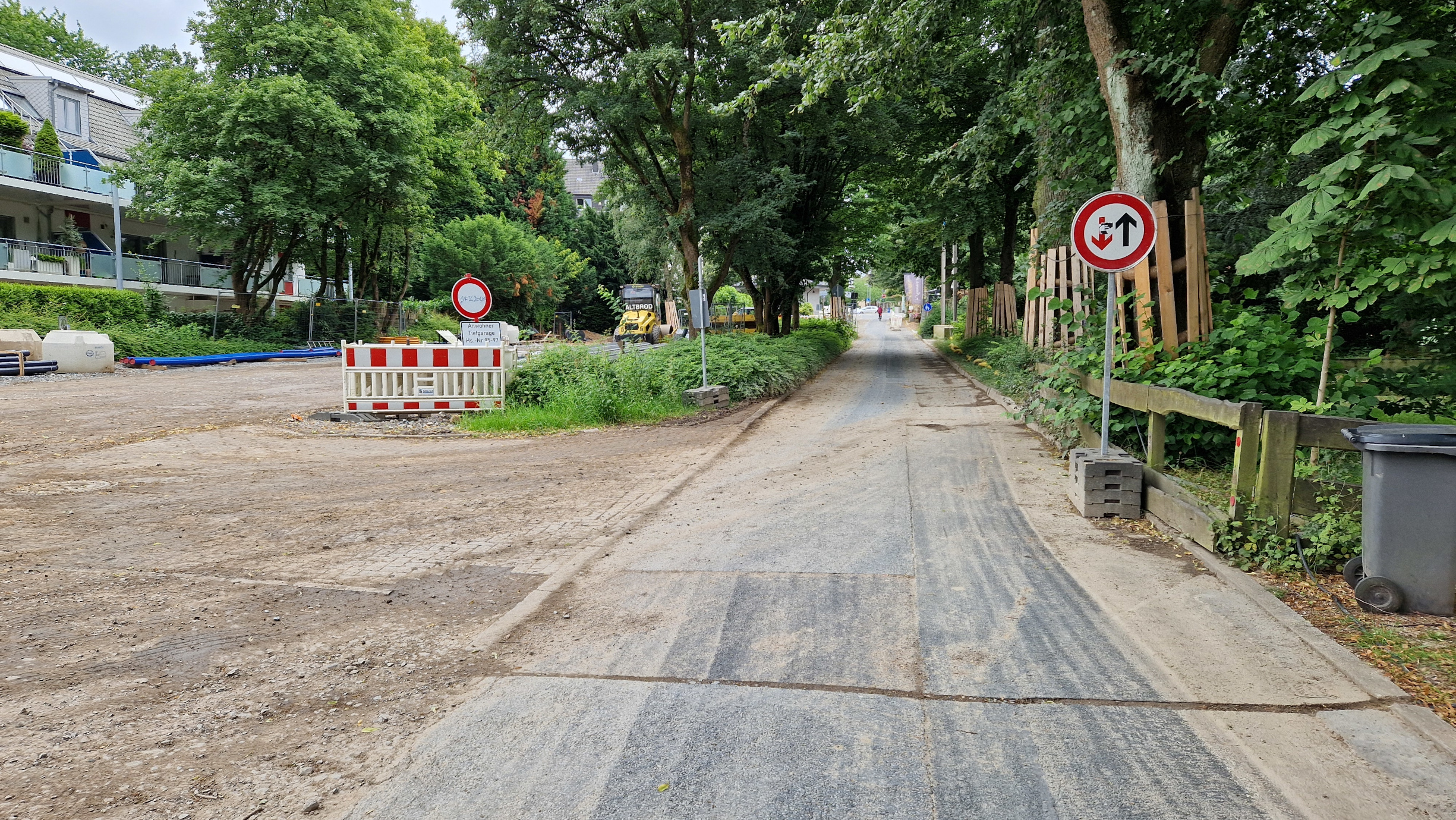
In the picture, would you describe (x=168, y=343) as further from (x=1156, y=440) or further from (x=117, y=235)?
(x=1156, y=440)

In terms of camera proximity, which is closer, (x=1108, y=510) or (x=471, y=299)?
(x=1108, y=510)

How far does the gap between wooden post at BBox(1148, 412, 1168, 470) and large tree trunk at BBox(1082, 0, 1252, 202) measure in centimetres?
300

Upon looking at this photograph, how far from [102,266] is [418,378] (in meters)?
25.6

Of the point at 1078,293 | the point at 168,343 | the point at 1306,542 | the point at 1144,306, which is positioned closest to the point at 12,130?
the point at 168,343

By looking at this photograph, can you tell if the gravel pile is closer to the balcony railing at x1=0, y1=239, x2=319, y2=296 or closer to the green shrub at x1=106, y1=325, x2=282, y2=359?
the green shrub at x1=106, y1=325, x2=282, y2=359

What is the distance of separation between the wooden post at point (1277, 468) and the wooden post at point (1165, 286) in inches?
127

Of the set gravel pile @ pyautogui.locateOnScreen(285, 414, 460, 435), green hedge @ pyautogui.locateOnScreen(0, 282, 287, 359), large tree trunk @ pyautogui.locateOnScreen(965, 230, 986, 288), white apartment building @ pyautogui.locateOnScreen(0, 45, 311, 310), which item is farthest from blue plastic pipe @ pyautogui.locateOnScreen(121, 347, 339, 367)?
large tree trunk @ pyautogui.locateOnScreen(965, 230, 986, 288)

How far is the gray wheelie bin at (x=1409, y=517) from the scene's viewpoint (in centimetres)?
425

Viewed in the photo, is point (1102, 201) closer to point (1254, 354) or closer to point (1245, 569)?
point (1254, 354)

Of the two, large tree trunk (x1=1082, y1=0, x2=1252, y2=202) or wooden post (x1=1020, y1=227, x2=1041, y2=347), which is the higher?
large tree trunk (x1=1082, y1=0, x2=1252, y2=202)

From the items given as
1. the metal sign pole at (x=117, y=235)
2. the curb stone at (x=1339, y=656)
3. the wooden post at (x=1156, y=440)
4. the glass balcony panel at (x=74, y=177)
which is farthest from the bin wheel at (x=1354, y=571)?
the glass balcony panel at (x=74, y=177)

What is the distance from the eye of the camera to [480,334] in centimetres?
1368

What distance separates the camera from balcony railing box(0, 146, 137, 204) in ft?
89.7

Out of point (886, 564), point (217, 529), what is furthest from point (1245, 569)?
point (217, 529)
